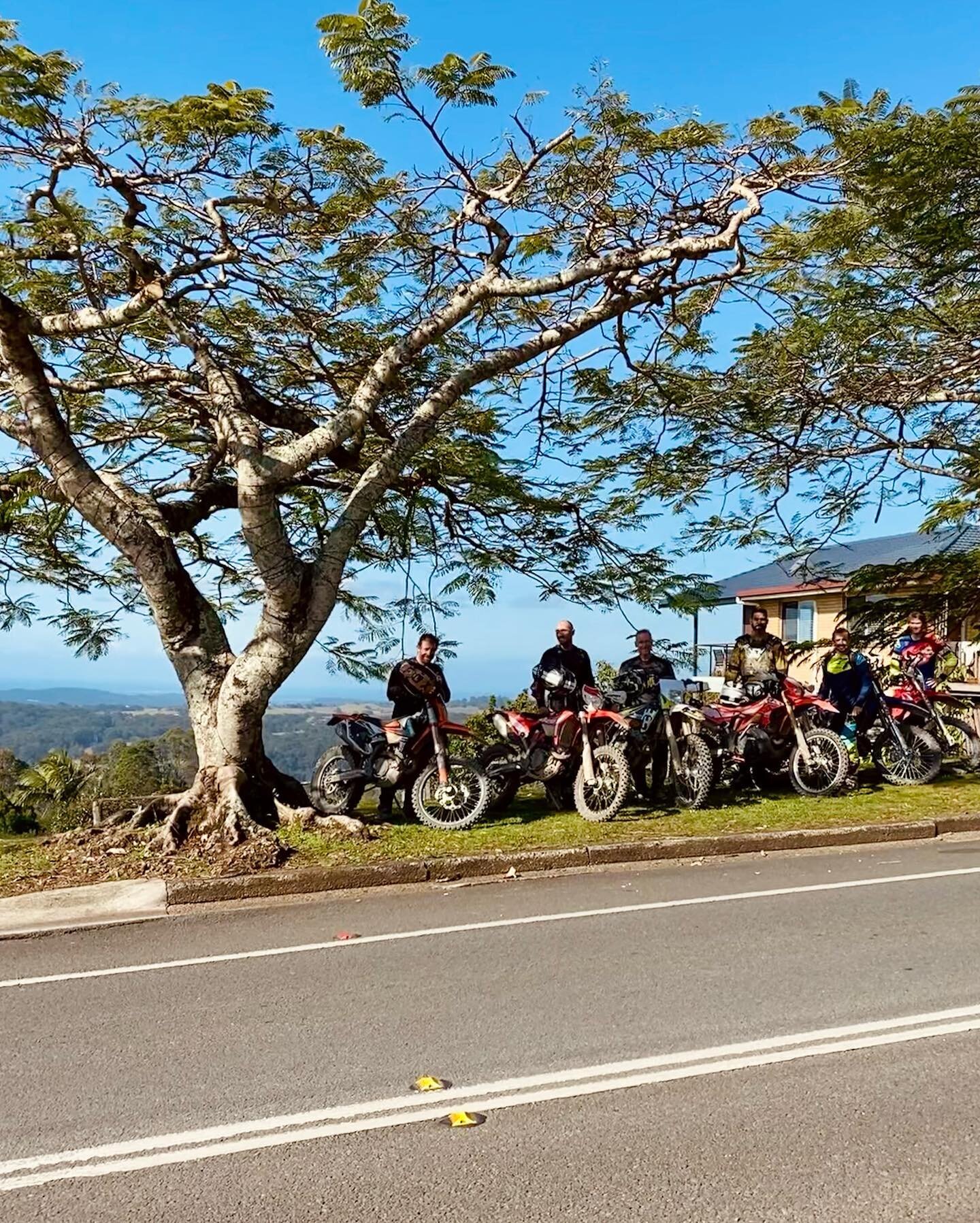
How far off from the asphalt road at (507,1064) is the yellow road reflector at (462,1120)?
47 millimetres

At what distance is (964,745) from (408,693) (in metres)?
7.41

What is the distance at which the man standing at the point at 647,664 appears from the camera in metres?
12.0

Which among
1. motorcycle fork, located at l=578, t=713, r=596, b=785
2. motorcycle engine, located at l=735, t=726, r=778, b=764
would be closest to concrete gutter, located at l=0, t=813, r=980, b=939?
motorcycle fork, located at l=578, t=713, r=596, b=785

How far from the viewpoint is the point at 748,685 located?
1262 centimetres

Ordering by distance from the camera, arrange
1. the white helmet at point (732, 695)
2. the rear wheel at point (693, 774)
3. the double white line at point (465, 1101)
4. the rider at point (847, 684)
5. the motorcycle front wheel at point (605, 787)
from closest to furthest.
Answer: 1. the double white line at point (465, 1101)
2. the motorcycle front wheel at point (605, 787)
3. the rear wheel at point (693, 774)
4. the white helmet at point (732, 695)
5. the rider at point (847, 684)

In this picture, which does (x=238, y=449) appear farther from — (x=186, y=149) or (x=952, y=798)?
(x=952, y=798)

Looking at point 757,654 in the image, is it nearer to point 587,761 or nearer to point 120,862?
point 587,761

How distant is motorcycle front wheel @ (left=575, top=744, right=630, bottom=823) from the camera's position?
10.9m

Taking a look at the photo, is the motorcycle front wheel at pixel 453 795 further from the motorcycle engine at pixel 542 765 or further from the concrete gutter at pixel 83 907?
the concrete gutter at pixel 83 907

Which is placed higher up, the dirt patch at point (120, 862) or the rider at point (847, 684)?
the rider at point (847, 684)

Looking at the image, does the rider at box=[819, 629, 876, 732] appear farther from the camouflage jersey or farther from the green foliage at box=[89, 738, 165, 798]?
the green foliage at box=[89, 738, 165, 798]

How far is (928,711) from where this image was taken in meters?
13.6

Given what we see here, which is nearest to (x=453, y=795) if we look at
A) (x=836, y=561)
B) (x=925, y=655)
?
(x=925, y=655)

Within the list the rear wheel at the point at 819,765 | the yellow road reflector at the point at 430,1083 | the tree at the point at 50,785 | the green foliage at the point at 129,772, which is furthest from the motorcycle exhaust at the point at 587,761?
the tree at the point at 50,785
